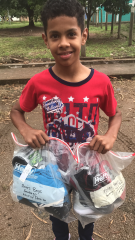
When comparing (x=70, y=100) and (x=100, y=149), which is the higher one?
(x=70, y=100)

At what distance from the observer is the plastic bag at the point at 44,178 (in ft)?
3.54

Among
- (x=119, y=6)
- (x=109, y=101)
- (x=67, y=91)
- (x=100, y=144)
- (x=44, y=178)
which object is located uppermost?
(x=119, y=6)

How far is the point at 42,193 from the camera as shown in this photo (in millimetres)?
1072

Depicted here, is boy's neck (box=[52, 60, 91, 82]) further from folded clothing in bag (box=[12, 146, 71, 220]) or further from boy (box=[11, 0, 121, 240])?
folded clothing in bag (box=[12, 146, 71, 220])

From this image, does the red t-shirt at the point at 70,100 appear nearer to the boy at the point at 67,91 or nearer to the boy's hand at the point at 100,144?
the boy at the point at 67,91

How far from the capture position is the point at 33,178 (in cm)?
109

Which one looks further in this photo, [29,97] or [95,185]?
[29,97]

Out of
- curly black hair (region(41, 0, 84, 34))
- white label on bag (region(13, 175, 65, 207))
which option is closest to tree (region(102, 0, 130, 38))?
curly black hair (region(41, 0, 84, 34))

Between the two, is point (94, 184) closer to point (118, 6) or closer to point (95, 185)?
point (95, 185)

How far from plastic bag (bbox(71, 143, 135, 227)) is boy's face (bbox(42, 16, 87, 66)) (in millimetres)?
575

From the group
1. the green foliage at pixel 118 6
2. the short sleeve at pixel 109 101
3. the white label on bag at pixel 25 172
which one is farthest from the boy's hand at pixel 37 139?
the green foliage at pixel 118 6

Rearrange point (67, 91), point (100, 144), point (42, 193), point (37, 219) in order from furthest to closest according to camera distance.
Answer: point (37, 219) < point (67, 91) < point (100, 144) < point (42, 193)

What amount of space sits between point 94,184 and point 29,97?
75cm

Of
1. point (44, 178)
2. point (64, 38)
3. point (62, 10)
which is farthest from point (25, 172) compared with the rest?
point (62, 10)
